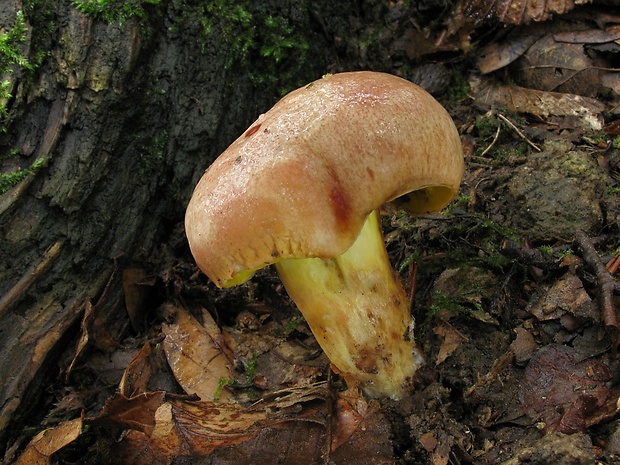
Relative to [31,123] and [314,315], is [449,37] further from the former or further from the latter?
[31,123]

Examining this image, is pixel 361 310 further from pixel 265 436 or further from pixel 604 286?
pixel 604 286

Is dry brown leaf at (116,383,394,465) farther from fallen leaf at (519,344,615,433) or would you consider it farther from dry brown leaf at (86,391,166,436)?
fallen leaf at (519,344,615,433)

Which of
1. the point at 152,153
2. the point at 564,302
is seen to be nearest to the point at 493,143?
the point at 564,302

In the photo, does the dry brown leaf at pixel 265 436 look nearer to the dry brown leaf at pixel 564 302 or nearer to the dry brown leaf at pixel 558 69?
the dry brown leaf at pixel 564 302

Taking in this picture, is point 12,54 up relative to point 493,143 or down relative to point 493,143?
up

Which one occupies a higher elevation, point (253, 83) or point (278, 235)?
point (278, 235)

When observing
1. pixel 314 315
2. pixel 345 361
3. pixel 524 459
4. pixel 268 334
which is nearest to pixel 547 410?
pixel 524 459
